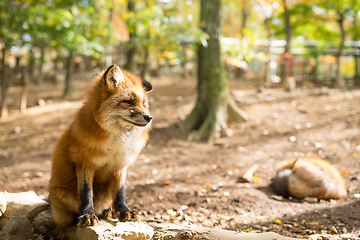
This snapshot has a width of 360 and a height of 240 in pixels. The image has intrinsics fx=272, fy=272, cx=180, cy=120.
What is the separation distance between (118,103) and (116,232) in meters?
1.14

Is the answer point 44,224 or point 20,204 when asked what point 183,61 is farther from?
point 44,224

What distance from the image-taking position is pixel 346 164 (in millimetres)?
5387

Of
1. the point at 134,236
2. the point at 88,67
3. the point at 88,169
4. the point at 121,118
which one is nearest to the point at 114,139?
the point at 121,118

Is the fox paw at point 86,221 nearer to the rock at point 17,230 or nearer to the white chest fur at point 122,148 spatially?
the white chest fur at point 122,148

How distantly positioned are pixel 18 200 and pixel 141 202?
1.66 metres

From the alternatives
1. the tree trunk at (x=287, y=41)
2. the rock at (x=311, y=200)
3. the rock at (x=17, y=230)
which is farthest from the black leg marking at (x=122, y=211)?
the tree trunk at (x=287, y=41)

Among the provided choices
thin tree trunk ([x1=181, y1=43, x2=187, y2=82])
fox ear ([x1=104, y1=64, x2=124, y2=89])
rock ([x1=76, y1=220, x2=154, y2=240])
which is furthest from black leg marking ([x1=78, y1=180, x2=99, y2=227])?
thin tree trunk ([x1=181, y1=43, x2=187, y2=82])

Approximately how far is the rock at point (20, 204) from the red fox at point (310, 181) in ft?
11.4

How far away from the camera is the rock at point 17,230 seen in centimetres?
264

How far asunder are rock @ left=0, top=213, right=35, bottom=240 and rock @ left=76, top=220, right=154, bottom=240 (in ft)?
2.14

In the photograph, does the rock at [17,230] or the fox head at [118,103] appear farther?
the rock at [17,230]

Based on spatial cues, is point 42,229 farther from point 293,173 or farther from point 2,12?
point 2,12

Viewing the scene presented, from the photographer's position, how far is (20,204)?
3.25 m

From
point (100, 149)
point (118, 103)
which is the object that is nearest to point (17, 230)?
point (100, 149)
